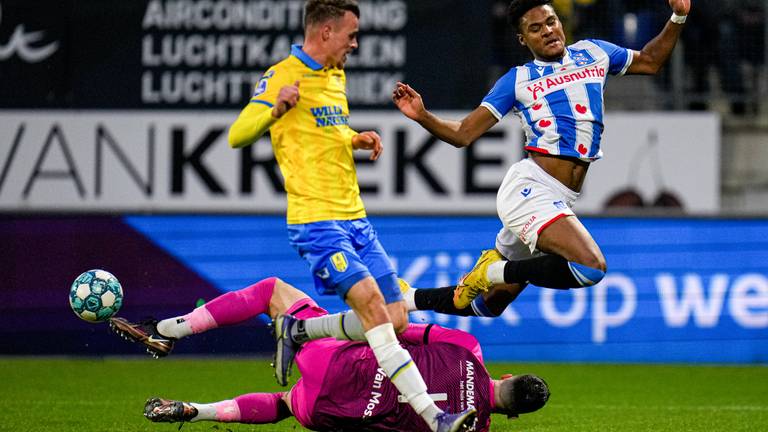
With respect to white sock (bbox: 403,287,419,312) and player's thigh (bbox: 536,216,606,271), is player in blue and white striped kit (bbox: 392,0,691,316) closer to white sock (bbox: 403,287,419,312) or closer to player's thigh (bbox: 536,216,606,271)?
player's thigh (bbox: 536,216,606,271)

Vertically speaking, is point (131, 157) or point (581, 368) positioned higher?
point (131, 157)

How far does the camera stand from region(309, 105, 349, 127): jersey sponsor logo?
6.41m

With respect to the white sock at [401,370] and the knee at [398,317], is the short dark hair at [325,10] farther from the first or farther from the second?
the white sock at [401,370]

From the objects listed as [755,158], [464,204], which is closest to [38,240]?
[464,204]

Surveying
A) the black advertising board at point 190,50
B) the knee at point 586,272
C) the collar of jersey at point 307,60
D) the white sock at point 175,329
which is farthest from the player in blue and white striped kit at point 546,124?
the black advertising board at point 190,50

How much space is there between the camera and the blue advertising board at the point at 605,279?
1079cm

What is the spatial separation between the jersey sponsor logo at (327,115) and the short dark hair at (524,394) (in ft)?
5.03

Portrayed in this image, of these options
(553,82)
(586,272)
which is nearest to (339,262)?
(586,272)

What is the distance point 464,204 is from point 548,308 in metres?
2.65

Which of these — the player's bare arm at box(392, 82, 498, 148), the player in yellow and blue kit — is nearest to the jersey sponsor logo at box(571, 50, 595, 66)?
the player's bare arm at box(392, 82, 498, 148)

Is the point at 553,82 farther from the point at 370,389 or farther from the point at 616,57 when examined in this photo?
the point at 370,389

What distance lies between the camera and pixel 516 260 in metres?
7.37

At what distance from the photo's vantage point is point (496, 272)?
23.9 ft

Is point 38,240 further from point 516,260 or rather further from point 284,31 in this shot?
point 516,260
